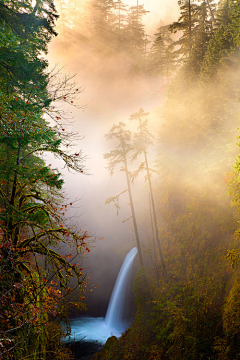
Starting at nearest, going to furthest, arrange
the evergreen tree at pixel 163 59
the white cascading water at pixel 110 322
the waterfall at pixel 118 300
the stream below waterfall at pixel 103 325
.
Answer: the stream below waterfall at pixel 103 325 < the white cascading water at pixel 110 322 < the waterfall at pixel 118 300 < the evergreen tree at pixel 163 59

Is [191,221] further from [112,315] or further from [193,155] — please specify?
[112,315]

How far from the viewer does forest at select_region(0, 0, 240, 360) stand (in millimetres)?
4273

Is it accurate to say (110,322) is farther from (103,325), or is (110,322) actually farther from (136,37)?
(136,37)

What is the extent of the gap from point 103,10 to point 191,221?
152 ft

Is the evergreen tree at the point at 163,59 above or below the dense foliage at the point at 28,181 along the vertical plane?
above

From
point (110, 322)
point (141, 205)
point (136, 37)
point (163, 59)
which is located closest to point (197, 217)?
point (141, 205)

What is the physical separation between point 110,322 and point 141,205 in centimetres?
1336

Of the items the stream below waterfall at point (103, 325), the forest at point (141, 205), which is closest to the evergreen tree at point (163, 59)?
the forest at point (141, 205)

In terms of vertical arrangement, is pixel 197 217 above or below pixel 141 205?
below

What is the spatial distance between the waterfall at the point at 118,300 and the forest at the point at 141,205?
6.15ft

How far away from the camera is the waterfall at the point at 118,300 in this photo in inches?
599

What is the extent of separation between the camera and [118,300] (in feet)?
52.5

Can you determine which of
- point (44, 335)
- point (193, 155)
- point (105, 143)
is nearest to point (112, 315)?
point (44, 335)

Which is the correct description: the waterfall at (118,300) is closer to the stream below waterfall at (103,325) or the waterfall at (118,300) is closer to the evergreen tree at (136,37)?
the stream below waterfall at (103,325)
